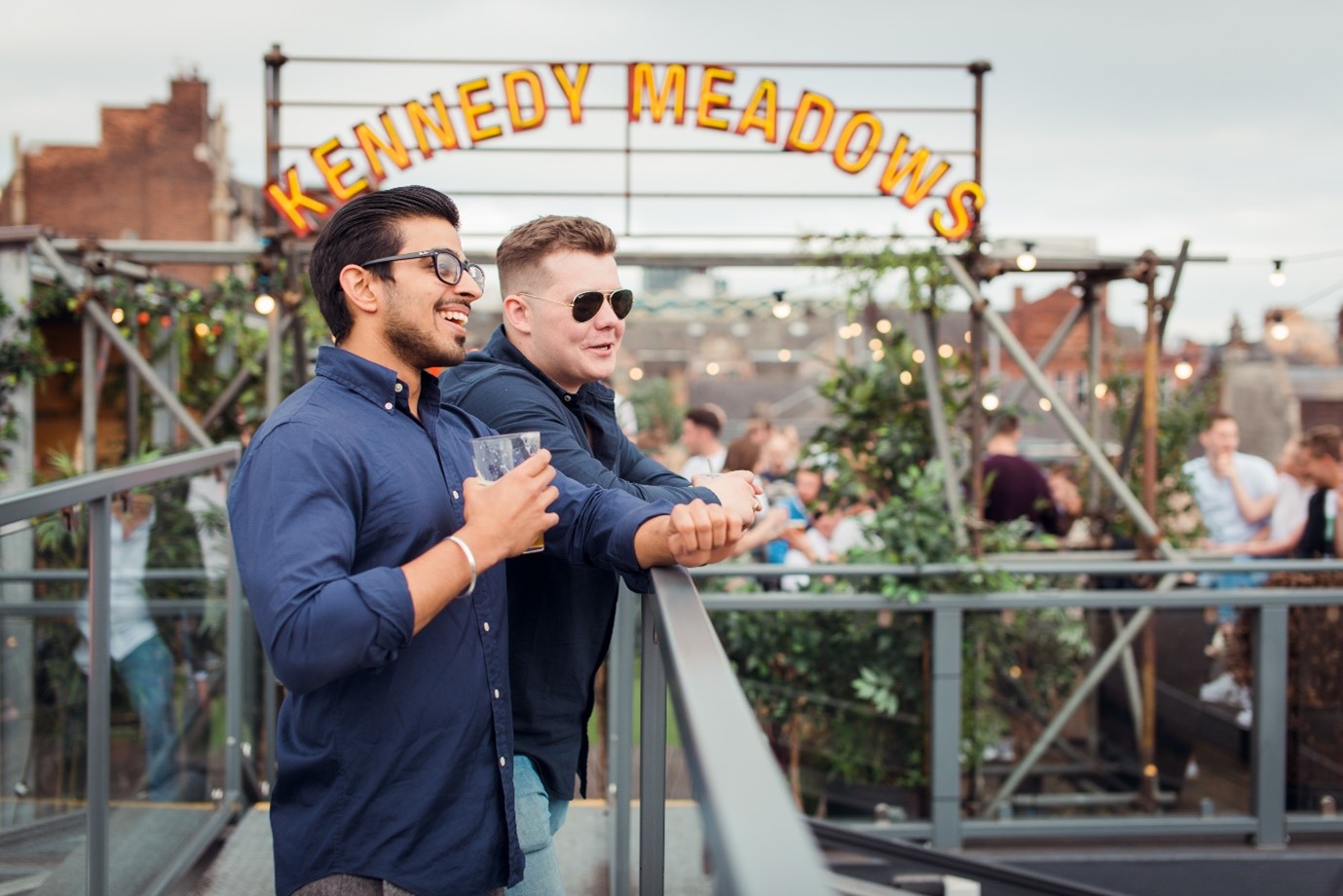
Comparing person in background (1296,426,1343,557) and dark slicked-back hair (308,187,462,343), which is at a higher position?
dark slicked-back hair (308,187,462,343)

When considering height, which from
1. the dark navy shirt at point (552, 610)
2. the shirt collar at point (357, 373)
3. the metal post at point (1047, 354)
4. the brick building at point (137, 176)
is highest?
the brick building at point (137, 176)

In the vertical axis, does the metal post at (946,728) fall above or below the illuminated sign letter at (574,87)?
below

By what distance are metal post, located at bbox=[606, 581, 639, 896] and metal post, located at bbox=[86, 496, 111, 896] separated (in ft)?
4.43

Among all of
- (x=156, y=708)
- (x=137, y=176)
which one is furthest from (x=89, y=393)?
(x=137, y=176)

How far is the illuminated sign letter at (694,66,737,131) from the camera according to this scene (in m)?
7.10

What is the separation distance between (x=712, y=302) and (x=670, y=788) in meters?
11.0

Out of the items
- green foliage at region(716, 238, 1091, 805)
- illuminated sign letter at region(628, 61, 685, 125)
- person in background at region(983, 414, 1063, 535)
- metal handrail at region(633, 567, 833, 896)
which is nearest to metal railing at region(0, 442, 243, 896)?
metal handrail at region(633, 567, 833, 896)

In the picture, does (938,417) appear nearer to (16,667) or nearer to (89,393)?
(16,667)

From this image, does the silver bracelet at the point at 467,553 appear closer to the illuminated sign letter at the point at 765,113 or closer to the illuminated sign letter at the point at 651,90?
the illuminated sign letter at the point at 651,90

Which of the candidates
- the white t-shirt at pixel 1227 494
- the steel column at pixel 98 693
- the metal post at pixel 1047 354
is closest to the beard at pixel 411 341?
the steel column at pixel 98 693

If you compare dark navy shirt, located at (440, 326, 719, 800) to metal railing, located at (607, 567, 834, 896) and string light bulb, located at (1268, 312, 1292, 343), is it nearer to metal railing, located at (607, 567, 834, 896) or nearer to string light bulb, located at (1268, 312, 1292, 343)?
metal railing, located at (607, 567, 834, 896)

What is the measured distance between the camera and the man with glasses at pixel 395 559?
1533mm

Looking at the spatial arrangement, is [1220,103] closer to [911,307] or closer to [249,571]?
[911,307]

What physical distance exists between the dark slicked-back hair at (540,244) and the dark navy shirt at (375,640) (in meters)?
0.49
